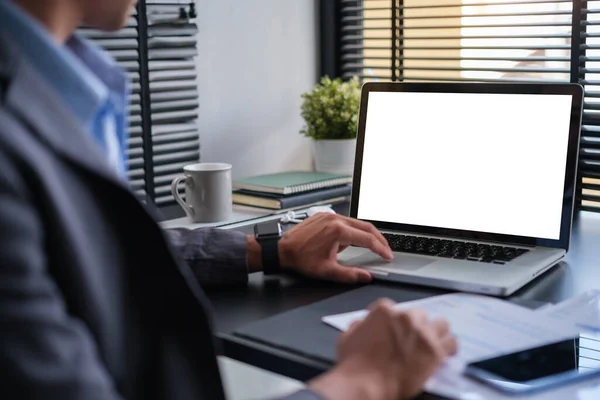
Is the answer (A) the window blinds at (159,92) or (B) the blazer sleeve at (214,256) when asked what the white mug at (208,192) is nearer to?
(A) the window blinds at (159,92)

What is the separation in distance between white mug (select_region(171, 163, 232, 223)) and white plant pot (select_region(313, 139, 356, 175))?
0.43 metres

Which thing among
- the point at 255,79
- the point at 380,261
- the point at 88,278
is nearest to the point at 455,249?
the point at 380,261

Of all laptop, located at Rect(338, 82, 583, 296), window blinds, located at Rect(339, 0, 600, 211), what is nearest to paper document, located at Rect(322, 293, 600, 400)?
laptop, located at Rect(338, 82, 583, 296)

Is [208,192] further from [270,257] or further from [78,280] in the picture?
[78,280]

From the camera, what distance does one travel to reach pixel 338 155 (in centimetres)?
214

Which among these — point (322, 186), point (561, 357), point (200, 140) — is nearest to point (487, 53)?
point (322, 186)

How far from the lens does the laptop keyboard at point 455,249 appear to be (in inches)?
51.9

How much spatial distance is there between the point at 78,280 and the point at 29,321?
0.23 ft

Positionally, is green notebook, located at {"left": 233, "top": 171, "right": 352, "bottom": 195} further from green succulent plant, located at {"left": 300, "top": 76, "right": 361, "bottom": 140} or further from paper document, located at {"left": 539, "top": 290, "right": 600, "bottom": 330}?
paper document, located at {"left": 539, "top": 290, "right": 600, "bottom": 330}

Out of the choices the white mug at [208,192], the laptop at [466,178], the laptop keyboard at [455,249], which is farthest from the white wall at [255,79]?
the laptop keyboard at [455,249]

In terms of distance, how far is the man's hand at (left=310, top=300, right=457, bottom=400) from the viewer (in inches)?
32.9

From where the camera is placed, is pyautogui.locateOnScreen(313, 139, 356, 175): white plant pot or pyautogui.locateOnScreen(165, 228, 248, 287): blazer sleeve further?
pyautogui.locateOnScreen(313, 139, 356, 175): white plant pot

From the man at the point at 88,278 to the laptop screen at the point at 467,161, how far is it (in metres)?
0.52

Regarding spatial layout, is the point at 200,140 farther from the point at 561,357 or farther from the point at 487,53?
the point at 561,357
